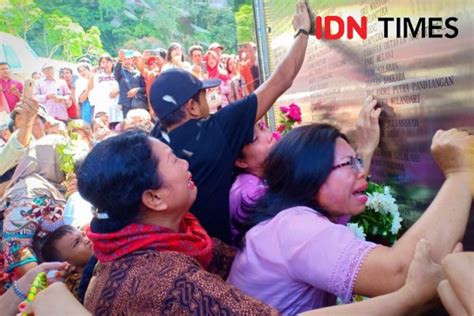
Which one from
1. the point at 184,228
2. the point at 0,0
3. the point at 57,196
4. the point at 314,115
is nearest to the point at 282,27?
the point at 314,115

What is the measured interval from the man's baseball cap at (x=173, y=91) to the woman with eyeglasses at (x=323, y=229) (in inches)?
27.7

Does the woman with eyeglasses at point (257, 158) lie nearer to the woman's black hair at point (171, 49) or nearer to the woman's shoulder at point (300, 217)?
the woman's shoulder at point (300, 217)

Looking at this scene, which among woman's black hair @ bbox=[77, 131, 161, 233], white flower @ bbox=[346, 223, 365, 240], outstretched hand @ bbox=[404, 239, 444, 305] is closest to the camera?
outstretched hand @ bbox=[404, 239, 444, 305]

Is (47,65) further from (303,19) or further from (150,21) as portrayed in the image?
(303,19)

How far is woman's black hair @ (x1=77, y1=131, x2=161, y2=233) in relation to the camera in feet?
4.26

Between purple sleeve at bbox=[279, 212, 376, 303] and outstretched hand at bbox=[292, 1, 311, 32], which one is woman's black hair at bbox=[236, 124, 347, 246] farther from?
outstretched hand at bbox=[292, 1, 311, 32]

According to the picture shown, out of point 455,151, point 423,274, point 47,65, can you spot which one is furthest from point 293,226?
point 47,65

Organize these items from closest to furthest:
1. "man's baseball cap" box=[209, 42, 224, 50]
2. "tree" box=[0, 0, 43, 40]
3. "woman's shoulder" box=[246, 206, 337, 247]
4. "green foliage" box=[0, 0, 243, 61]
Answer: "woman's shoulder" box=[246, 206, 337, 247]
"tree" box=[0, 0, 43, 40]
"green foliage" box=[0, 0, 243, 61]
"man's baseball cap" box=[209, 42, 224, 50]

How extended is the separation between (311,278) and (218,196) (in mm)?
877

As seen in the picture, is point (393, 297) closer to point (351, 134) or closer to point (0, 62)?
point (351, 134)

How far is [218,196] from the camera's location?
6.60 ft

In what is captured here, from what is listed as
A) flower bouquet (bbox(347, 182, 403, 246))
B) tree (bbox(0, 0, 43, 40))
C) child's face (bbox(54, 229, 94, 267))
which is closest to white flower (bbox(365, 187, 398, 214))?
flower bouquet (bbox(347, 182, 403, 246))

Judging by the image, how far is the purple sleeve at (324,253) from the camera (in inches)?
43.9

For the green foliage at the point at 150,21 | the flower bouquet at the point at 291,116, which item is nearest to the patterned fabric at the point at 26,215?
the flower bouquet at the point at 291,116
